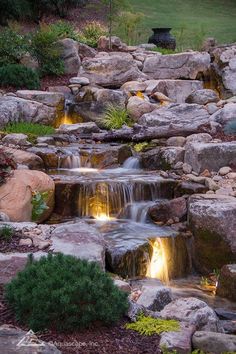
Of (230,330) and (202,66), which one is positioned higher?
(202,66)

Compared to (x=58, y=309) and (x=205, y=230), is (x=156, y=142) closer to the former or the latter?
(x=205, y=230)

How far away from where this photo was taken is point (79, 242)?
20.6 feet

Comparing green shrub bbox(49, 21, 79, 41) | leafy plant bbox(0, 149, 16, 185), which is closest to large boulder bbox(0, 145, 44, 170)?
leafy plant bbox(0, 149, 16, 185)

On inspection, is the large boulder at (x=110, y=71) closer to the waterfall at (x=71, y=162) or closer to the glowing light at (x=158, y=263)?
the waterfall at (x=71, y=162)

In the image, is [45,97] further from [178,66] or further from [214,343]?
[214,343]

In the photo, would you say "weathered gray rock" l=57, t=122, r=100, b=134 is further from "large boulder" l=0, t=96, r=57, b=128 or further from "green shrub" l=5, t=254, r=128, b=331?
"green shrub" l=5, t=254, r=128, b=331

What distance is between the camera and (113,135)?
1216 cm

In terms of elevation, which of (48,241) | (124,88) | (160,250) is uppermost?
(124,88)

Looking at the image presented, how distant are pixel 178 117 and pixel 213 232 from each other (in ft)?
17.1

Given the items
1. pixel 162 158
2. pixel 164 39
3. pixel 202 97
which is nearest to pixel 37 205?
pixel 162 158

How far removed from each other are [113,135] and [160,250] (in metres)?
4.68

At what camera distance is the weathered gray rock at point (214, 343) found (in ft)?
13.4

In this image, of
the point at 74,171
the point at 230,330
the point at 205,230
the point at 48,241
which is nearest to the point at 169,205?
the point at 205,230

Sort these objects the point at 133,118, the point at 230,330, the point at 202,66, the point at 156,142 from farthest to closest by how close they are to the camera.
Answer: the point at 202,66
the point at 133,118
the point at 156,142
the point at 230,330
